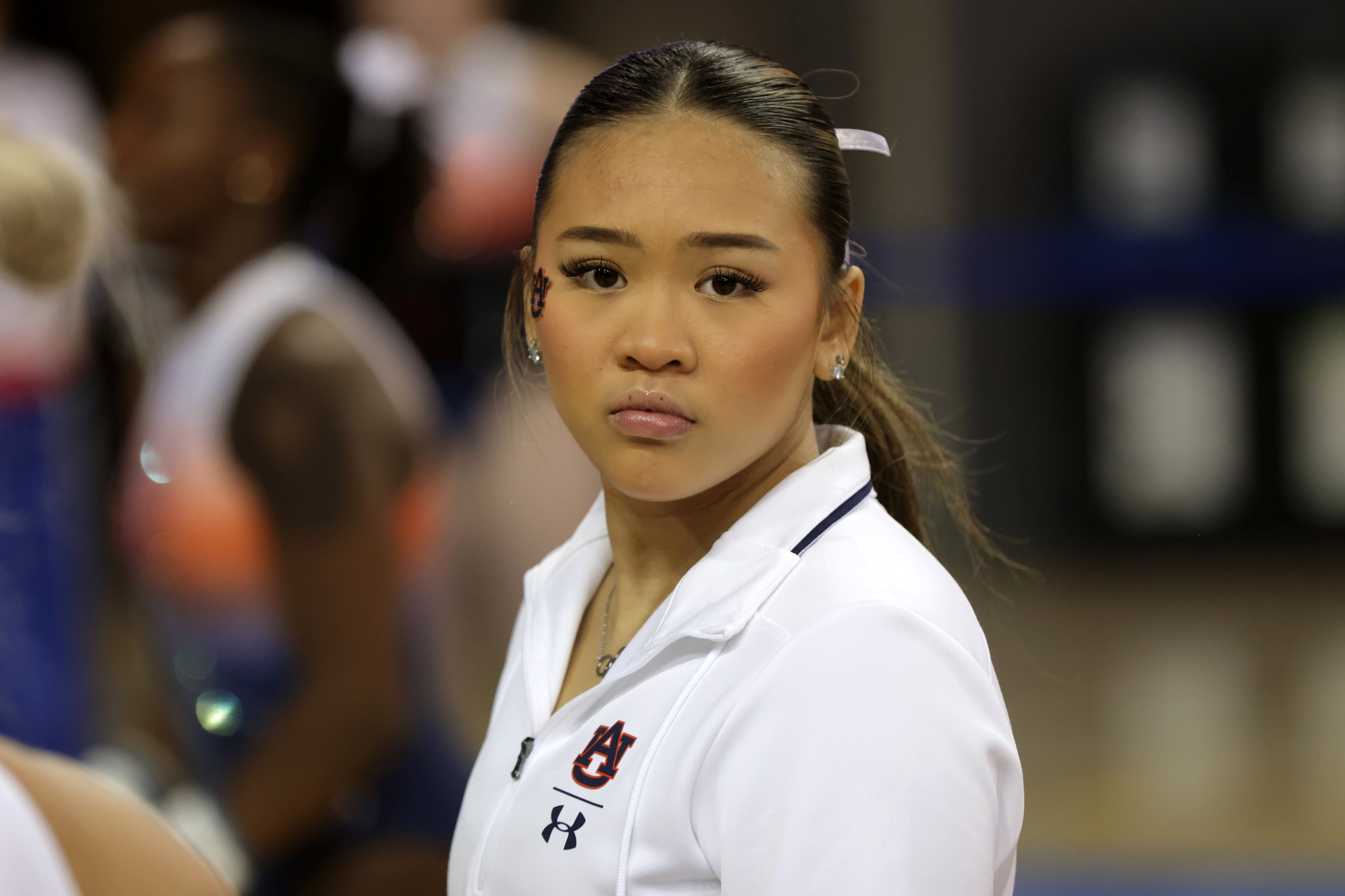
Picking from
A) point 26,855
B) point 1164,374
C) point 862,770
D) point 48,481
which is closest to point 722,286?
point 862,770

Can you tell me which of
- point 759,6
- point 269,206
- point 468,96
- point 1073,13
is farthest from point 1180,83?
point 759,6

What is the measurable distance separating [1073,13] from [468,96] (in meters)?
2.68

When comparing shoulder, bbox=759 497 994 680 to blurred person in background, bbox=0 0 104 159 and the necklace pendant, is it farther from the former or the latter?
blurred person in background, bbox=0 0 104 159

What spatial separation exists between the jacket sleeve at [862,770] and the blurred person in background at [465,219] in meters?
1.36

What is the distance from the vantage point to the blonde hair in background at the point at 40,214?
66.8 inches

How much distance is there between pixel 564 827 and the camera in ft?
2.05

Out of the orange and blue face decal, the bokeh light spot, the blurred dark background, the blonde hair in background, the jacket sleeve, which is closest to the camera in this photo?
the jacket sleeve

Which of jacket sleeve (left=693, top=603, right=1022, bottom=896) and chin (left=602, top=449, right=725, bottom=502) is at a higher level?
chin (left=602, top=449, right=725, bottom=502)

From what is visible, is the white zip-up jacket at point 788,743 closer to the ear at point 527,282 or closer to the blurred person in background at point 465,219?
the ear at point 527,282

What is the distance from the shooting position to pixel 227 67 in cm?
201

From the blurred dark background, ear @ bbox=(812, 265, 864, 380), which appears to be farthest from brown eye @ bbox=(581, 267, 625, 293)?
the blurred dark background

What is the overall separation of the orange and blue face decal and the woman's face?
2 centimetres

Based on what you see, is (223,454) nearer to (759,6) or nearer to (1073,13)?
(759,6)

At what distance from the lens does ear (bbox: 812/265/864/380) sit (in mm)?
655
